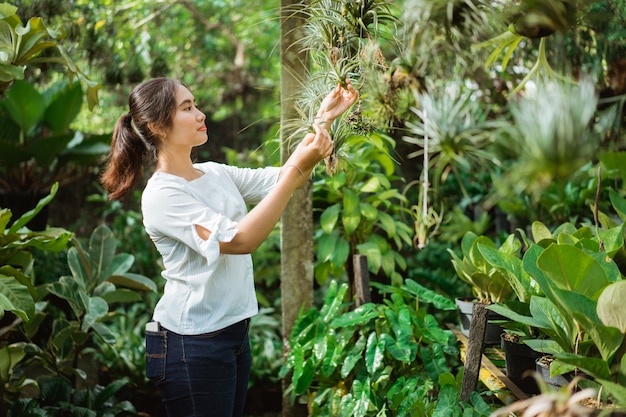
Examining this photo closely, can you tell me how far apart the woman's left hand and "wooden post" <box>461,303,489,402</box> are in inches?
27.2

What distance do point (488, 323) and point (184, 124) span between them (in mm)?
1249

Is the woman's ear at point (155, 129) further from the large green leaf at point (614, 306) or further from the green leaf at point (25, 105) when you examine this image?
the green leaf at point (25, 105)

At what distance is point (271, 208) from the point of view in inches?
67.9

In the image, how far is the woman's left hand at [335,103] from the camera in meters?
1.95

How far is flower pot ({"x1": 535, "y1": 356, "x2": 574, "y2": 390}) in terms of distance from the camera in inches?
66.5

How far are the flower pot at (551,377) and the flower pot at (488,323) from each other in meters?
0.54

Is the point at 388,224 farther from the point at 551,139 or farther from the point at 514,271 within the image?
the point at 551,139

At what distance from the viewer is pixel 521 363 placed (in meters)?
1.99

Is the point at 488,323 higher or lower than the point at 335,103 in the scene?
lower

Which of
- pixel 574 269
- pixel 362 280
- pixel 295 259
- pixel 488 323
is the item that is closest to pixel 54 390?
pixel 295 259

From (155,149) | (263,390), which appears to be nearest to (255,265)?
(263,390)

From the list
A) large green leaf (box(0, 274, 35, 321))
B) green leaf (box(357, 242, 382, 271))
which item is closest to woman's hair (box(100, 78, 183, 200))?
large green leaf (box(0, 274, 35, 321))

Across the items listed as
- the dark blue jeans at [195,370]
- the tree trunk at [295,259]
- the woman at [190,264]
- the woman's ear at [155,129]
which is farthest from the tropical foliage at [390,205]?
the dark blue jeans at [195,370]

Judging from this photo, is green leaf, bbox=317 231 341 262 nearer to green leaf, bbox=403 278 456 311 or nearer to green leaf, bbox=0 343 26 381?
green leaf, bbox=403 278 456 311
